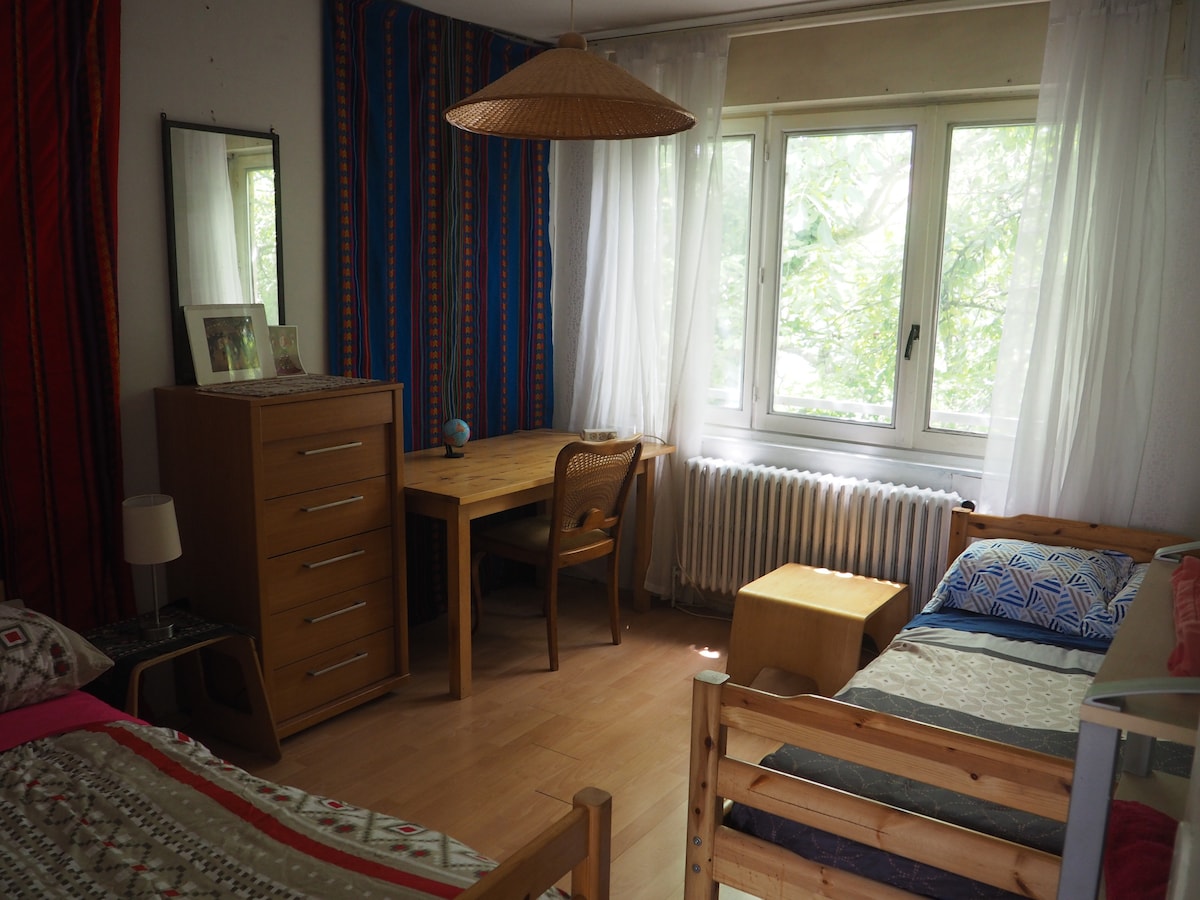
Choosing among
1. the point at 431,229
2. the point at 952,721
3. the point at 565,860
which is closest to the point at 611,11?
the point at 431,229

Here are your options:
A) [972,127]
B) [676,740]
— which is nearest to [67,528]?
[676,740]

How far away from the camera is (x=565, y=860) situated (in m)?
1.30

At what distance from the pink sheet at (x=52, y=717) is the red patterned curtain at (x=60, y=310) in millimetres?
597

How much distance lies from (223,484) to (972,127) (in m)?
2.88

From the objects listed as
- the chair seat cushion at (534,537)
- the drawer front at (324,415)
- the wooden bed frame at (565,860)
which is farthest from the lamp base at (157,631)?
the wooden bed frame at (565,860)

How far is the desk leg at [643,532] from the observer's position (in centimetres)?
409

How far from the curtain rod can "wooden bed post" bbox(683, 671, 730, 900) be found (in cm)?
268

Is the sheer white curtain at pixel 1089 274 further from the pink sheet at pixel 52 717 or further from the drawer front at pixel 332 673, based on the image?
the pink sheet at pixel 52 717

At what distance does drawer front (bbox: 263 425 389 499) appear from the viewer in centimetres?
276

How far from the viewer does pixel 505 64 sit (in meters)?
4.09

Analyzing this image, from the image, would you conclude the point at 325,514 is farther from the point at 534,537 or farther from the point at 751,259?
the point at 751,259

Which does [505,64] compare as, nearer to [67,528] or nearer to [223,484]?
[223,484]

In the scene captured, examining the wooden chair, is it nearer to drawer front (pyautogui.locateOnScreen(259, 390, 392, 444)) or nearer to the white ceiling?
drawer front (pyautogui.locateOnScreen(259, 390, 392, 444))

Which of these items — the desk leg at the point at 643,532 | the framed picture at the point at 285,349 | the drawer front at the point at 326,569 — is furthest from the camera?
the desk leg at the point at 643,532
